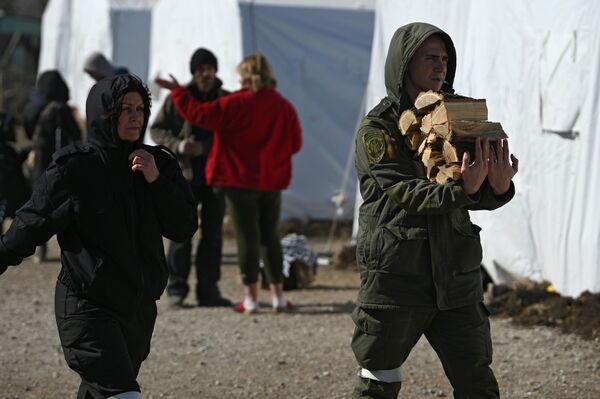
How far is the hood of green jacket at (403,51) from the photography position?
160 inches

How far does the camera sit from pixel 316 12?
Result: 13.7 m

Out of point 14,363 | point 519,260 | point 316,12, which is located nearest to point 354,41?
point 316,12

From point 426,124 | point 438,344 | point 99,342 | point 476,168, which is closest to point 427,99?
point 426,124

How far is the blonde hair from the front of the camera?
320 inches

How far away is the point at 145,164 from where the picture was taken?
4168 millimetres

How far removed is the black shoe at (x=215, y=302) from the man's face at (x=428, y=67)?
5.07 m

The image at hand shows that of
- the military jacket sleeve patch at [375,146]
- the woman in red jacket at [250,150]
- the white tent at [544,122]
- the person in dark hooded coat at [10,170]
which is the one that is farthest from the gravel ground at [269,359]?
the military jacket sleeve patch at [375,146]

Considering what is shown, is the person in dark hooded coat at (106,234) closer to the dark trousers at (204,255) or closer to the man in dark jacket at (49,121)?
the dark trousers at (204,255)

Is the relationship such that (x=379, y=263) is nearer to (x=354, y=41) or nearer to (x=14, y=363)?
(x=14, y=363)

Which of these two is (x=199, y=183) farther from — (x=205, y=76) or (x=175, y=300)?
(x=175, y=300)

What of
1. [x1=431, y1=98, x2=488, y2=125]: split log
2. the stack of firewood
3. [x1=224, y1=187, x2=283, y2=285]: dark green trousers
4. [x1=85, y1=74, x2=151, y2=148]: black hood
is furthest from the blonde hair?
[x1=431, y1=98, x2=488, y2=125]: split log

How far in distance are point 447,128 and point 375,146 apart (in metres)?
0.36

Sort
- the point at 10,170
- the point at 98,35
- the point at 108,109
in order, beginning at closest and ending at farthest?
the point at 108,109 → the point at 10,170 → the point at 98,35

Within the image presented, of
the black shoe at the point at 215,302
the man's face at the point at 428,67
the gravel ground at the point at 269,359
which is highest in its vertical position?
the man's face at the point at 428,67
